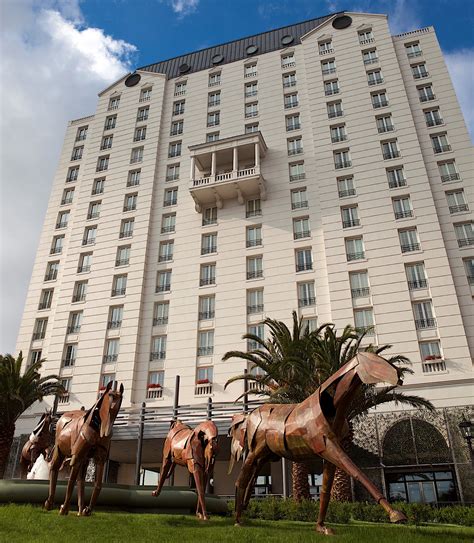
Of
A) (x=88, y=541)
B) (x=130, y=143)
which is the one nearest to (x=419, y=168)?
(x=130, y=143)

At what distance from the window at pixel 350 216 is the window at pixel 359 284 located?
4.31 meters

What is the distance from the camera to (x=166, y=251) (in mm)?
41062

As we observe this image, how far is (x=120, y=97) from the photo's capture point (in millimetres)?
53312

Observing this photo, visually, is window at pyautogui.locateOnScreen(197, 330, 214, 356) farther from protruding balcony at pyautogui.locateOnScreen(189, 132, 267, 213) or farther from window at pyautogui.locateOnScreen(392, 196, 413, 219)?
window at pyautogui.locateOnScreen(392, 196, 413, 219)

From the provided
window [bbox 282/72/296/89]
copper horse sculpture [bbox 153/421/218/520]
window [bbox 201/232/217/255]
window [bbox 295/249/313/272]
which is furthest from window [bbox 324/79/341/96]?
copper horse sculpture [bbox 153/421/218/520]

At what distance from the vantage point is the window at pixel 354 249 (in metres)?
35.1

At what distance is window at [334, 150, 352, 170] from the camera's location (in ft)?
129

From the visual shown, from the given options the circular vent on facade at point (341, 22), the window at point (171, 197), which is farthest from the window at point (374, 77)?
the window at point (171, 197)

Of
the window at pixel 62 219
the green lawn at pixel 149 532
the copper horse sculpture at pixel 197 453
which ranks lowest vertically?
the green lawn at pixel 149 532

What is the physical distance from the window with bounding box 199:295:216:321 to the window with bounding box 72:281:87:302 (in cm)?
1094

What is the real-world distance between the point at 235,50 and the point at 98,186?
2216 centimetres

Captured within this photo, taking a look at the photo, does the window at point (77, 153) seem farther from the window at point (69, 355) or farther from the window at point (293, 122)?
the window at point (293, 122)

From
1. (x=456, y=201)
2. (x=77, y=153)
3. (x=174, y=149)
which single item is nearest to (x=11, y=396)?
(x=174, y=149)

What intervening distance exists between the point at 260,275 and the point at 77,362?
53.2ft
